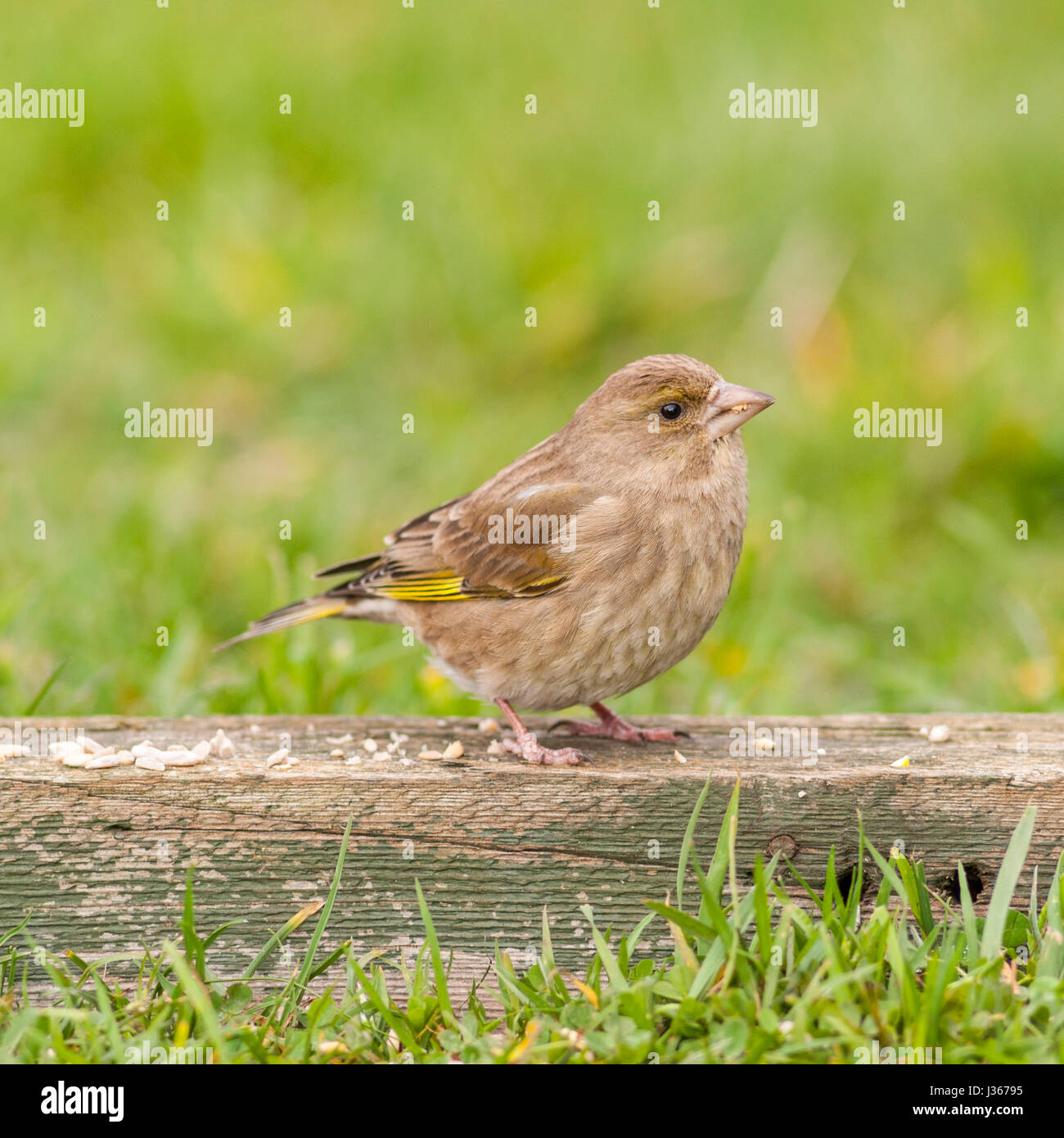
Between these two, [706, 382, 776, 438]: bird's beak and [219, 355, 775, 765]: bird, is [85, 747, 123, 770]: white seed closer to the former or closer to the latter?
[219, 355, 775, 765]: bird

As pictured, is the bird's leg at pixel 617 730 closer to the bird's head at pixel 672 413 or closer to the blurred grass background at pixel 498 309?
the bird's head at pixel 672 413

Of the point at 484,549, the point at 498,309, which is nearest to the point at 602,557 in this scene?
the point at 484,549

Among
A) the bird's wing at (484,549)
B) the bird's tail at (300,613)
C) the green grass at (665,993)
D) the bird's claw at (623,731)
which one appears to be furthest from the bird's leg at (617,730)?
the bird's tail at (300,613)

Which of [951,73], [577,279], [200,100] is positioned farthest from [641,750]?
[951,73]

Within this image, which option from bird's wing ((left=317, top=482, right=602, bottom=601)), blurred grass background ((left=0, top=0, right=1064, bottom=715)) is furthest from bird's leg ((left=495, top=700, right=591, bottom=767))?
blurred grass background ((left=0, top=0, right=1064, bottom=715))

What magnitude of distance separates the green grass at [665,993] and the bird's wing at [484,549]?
→ 997 mm

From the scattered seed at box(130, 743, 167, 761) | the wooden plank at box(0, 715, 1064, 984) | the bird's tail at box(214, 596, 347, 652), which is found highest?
the bird's tail at box(214, 596, 347, 652)

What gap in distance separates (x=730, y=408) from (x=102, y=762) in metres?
1.90

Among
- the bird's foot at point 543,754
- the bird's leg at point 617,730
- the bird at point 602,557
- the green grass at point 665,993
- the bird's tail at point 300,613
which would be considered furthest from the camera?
the bird's tail at point 300,613

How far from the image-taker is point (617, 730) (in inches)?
165

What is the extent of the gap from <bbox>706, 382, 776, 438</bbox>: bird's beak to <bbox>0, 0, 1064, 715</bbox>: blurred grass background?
137 cm

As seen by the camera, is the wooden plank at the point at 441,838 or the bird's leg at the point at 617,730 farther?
the bird's leg at the point at 617,730

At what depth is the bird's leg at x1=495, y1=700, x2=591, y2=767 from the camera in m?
3.72

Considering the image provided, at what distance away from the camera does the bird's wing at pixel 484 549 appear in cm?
402
